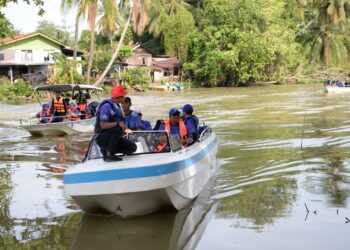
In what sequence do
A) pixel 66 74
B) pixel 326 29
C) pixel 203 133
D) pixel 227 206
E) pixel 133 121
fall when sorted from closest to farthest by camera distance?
pixel 227 206 → pixel 133 121 → pixel 203 133 → pixel 66 74 → pixel 326 29

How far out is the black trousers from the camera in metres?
8.14

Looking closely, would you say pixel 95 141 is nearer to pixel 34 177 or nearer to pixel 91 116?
pixel 34 177

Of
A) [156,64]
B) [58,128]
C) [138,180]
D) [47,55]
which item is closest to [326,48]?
[156,64]

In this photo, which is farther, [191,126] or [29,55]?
[29,55]

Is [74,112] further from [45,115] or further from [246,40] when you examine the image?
[246,40]

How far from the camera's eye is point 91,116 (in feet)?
67.2

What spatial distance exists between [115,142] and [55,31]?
93477mm

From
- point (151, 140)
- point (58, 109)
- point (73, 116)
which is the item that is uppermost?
point (151, 140)

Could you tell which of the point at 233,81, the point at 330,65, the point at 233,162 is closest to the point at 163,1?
the point at 233,81

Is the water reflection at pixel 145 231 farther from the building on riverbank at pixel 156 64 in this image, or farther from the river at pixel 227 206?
the building on riverbank at pixel 156 64

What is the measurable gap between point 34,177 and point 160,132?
14.5ft

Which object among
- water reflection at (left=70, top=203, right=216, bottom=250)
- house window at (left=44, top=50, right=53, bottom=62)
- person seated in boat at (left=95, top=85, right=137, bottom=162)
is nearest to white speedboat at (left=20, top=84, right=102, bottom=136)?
water reflection at (left=70, top=203, right=216, bottom=250)

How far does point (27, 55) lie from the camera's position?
178 feet

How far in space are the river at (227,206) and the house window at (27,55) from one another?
127 ft
